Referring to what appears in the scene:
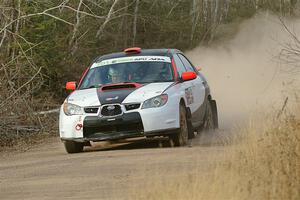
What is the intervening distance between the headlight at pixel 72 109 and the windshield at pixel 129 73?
0.95m

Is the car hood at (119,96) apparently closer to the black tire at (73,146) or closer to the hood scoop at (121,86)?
the hood scoop at (121,86)

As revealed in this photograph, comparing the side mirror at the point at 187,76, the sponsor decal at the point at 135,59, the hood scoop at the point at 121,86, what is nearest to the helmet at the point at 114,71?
the sponsor decal at the point at 135,59

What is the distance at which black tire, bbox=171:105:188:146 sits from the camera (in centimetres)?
1437

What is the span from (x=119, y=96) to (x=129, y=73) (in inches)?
50.9

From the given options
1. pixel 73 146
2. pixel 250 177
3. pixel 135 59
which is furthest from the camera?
pixel 135 59

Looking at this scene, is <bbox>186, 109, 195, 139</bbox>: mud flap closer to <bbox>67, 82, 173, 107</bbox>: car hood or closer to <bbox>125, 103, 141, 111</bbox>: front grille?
<bbox>67, 82, 173, 107</bbox>: car hood

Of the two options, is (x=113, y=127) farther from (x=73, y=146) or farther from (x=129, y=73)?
(x=129, y=73)

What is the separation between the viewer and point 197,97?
16.0 metres

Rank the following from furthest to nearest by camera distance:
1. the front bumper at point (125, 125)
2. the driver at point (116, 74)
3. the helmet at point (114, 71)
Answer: the helmet at point (114, 71) → the driver at point (116, 74) → the front bumper at point (125, 125)

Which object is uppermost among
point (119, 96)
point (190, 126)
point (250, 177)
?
point (250, 177)

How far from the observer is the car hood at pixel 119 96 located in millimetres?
14016

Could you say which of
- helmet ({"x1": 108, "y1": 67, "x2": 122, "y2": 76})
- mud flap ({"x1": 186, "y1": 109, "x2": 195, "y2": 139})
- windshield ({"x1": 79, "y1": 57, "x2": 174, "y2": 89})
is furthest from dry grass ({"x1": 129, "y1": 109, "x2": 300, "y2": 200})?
helmet ({"x1": 108, "y1": 67, "x2": 122, "y2": 76})

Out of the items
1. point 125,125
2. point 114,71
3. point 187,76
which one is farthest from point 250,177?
point 114,71

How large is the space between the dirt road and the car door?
46 centimetres
